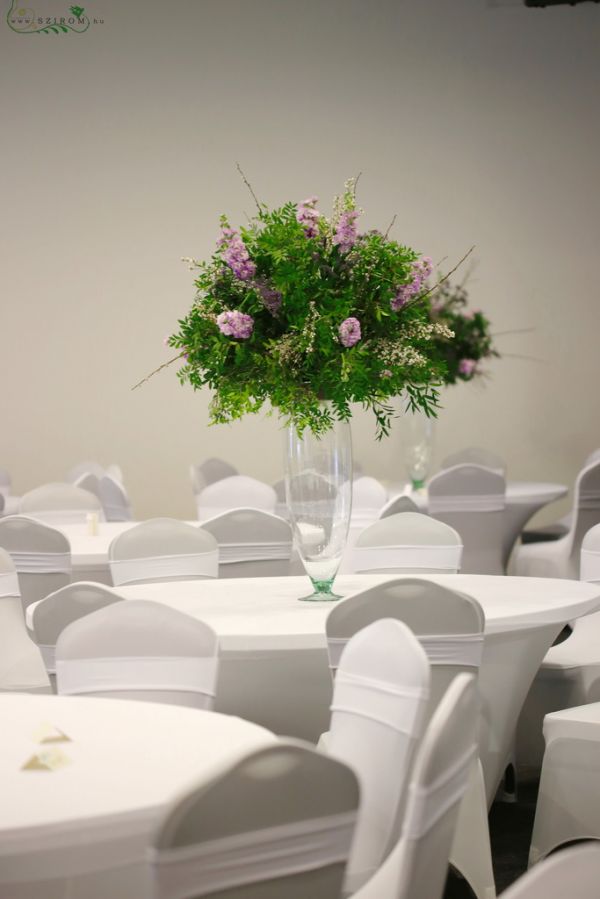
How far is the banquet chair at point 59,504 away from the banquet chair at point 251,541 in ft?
5.71

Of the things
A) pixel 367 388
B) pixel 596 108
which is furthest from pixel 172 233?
pixel 367 388

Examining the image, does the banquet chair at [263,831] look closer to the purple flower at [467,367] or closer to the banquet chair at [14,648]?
the banquet chair at [14,648]

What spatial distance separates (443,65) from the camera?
383 inches

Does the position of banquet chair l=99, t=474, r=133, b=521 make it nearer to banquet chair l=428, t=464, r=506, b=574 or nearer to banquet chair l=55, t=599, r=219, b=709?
banquet chair l=428, t=464, r=506, b=574

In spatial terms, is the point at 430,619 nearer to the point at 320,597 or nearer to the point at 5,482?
the point at 320,597

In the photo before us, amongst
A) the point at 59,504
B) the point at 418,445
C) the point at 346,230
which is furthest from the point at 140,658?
the point at 418,445

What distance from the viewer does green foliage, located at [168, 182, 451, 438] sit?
3189mm

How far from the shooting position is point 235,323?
125 inches

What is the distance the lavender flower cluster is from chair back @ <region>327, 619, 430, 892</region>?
4.11ft

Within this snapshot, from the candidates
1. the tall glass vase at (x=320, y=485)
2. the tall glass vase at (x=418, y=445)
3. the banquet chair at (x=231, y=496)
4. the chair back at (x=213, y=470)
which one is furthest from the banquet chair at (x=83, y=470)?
the tall glass vase at (x=320, y=485)

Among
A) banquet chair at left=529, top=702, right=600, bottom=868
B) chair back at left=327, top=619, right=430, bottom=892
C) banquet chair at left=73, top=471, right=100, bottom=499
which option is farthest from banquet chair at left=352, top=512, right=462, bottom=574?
A: banquet chair at left=73, top=471, right=100, bottom=499

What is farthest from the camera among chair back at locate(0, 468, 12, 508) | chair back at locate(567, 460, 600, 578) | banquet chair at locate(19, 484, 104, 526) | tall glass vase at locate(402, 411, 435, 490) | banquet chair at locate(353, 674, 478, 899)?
chair back at locate(0, 468, 12, 508)

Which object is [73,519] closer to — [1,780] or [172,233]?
[172,233]

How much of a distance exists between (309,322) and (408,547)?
4.68 feet
